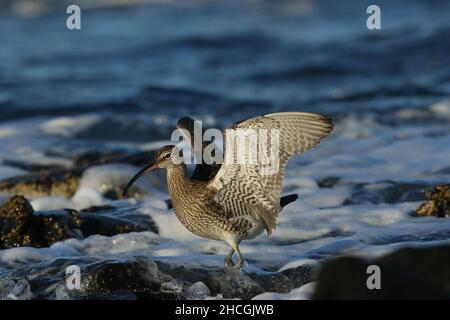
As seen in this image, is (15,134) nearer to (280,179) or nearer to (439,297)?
(280,179)

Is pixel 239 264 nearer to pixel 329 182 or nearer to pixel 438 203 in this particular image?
pixel 438 203

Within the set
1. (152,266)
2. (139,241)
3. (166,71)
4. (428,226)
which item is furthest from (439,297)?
(166,71)

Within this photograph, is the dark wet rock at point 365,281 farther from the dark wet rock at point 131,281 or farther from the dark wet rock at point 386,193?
the dark wet rock at point 386,193

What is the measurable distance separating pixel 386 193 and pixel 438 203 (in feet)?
3.99

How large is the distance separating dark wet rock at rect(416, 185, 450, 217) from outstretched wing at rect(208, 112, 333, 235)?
1.75m

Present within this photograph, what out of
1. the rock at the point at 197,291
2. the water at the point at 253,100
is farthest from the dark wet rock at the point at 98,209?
the rock at the point at 197,291

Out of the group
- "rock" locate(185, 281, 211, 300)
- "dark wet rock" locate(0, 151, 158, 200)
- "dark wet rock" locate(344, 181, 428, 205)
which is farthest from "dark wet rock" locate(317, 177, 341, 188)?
"rock" locate(185, 281, 211, 300)

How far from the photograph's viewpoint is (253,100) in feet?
48.0

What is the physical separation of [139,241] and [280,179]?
1.61 metres

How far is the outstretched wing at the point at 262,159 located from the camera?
18.9 ft

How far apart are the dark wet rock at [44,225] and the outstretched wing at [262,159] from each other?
143 centimetres

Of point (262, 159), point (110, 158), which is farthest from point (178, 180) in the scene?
point (110, 158)

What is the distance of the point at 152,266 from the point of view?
6176 millimetres

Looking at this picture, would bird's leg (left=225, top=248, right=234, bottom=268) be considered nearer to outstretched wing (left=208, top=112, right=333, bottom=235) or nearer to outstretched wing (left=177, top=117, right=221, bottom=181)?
outstretched wing (left=208, top=112, right=333, bottom=235)
